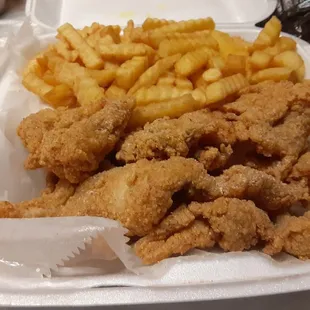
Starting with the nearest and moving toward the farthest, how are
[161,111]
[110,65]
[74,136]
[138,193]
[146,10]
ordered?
[138,193] → [74,136] → [161,111] → [110,65] → [146,10]

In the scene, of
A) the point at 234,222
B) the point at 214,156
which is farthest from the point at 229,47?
the point at 234,222

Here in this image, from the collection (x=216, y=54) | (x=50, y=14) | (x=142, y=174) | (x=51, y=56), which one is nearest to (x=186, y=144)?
(x=142, y=174)

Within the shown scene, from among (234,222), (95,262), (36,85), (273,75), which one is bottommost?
(95,262)

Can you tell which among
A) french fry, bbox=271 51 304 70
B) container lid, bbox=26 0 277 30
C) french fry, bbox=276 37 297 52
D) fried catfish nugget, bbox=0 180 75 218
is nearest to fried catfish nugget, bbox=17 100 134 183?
fried catfish nugget, bbox=0 180 75 218

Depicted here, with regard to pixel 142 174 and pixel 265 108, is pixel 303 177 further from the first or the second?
pixel 142 174

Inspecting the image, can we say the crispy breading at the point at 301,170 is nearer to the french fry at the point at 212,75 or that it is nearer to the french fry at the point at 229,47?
the french fry at the point at 212,75

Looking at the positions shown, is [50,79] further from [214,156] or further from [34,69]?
[214,156]

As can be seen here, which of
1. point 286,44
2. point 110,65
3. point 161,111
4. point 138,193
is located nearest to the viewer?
point 138,193

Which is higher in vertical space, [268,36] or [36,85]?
[268,36]

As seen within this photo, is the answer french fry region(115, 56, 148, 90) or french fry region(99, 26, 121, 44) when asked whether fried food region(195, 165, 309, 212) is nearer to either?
french fry region(115, 56, 148, 90)
